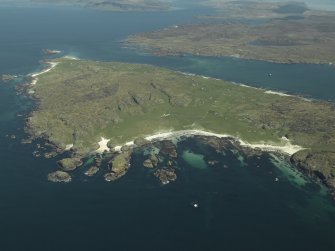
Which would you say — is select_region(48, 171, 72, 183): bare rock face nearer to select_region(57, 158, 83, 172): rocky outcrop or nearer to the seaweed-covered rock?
select_region(57, 158, 83, 172): rocky outcrop

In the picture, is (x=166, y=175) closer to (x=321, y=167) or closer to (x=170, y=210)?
(x=170, y=210)

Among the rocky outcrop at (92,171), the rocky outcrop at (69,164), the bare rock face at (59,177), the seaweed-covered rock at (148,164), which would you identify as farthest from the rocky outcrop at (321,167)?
the bare rock face at (59,177)

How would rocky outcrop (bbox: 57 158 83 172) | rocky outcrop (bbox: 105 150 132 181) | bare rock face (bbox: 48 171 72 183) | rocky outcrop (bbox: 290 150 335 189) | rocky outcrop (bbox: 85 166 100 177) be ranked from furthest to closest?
rocky outcrop (bbox: 57 158 83 172) → rocky outcrop (bbox: 85 166 100 177) → rocky outcrop (bbox: 105 150 132 181) → rocky outcrop (bbox: 290 150 335 189) → bare rock face (bbox: 48 171 72 183)

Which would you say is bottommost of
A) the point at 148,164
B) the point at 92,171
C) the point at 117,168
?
the point at 148,164

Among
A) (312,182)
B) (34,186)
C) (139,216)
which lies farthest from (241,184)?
(34,186)

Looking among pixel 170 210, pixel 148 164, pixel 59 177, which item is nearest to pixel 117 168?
pixel 148 164

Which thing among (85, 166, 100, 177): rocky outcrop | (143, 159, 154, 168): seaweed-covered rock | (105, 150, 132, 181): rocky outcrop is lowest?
(143, 159, 154, 168): seaweed-covered rock

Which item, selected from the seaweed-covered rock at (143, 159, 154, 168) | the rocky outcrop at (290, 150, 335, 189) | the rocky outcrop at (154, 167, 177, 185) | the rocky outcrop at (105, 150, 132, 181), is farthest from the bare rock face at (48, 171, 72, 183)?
the rocky outcrop at (290, 150, 335, 189)
